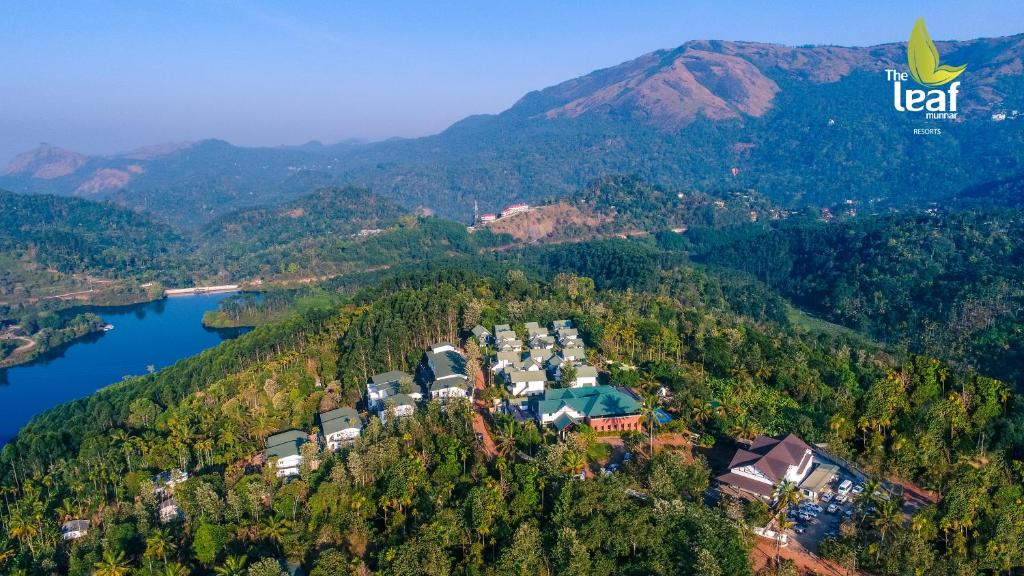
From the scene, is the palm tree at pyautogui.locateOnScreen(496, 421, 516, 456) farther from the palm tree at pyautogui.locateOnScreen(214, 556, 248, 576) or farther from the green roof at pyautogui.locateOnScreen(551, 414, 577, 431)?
the palm tree at pyautogui.locateOnScreen(214, 556, 248, 576)

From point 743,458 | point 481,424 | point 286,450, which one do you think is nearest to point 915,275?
point 743,458

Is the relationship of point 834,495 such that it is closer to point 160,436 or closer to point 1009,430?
point 1009,430

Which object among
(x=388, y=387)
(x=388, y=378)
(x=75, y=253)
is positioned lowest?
(x=388, y=387)

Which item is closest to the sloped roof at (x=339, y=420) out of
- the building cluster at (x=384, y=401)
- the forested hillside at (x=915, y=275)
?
the building cluster at (x=384, y=401)

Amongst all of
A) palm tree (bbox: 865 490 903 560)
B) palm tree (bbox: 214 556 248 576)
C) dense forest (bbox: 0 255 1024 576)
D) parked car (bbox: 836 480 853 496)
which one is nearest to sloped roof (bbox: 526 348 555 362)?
dense forest (bbox: 0 255 1024 576)

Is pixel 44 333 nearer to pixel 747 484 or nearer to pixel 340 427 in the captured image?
pixel 340 427

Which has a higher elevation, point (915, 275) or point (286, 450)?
point (286, 450)

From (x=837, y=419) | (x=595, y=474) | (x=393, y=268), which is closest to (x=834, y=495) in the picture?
(x=837, y=419)
